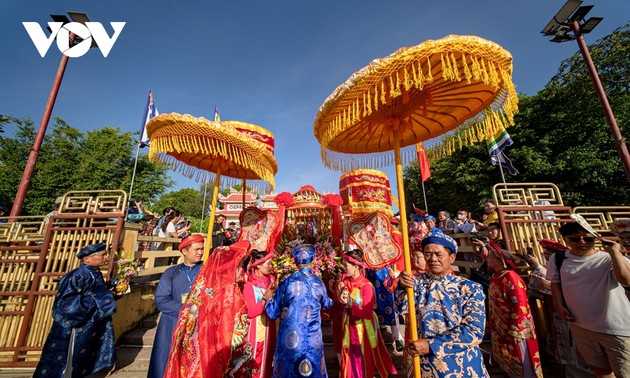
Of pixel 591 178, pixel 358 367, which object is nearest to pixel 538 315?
pixel 358 367

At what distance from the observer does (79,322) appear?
3037 millimetres

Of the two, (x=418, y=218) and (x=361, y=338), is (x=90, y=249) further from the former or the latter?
(x=418, y=218)

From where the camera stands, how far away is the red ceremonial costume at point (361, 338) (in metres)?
2.96

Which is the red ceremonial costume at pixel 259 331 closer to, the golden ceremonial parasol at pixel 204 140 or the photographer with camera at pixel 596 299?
the golden ceremonial parasol at pixel 204 140

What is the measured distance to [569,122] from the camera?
12703 mm

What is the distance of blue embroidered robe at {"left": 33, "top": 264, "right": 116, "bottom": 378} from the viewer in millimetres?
2994

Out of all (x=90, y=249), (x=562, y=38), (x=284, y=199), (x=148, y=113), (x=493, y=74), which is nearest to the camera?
(x=493, y=74)

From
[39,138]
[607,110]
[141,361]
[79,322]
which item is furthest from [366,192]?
[39,138]

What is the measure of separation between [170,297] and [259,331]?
3.75ft

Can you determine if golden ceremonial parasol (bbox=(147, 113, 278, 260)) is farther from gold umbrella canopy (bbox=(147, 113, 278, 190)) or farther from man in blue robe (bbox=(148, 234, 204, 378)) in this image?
man in blue robe (bbox=(148, 234, 204, 378))

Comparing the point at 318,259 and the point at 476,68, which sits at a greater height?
the point at 476,68

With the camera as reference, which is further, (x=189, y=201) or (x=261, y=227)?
(x=189, y=201)

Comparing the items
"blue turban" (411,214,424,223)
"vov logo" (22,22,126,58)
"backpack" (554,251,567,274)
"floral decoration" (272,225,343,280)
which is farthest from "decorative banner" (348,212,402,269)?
"vov logo" (22,22,126,58)

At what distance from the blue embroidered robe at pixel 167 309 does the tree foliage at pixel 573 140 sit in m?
15.2
